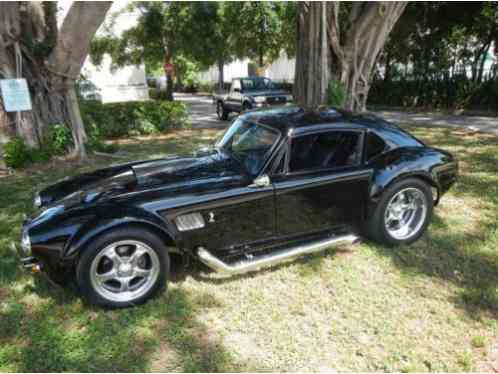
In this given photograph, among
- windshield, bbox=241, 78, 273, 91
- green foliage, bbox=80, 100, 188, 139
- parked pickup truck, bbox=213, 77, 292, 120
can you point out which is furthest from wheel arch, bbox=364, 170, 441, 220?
windshield, bbox=241, 78, 273, 91

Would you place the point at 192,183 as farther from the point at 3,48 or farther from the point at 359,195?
the point at 3,48

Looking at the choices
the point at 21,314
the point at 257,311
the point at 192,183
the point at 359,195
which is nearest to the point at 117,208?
the point at 192,183

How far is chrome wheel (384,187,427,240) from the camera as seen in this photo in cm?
392

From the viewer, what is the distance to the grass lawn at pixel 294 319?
249cm

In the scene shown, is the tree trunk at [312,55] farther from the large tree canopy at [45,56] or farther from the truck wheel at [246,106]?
the large tree canopy at [45,56]

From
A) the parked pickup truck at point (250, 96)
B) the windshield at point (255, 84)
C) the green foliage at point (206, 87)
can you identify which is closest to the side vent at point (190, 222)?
the parked pickup truck at point (250, 96)

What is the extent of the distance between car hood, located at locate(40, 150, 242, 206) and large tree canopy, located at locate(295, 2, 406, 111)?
5872 mm

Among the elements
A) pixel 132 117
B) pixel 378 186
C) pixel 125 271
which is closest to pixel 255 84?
Answer: pixel 132 117

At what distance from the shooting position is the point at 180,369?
2.44 meters

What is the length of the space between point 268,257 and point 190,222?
0.78 m

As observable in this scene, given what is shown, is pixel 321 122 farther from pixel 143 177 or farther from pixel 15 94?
pixel 15 94

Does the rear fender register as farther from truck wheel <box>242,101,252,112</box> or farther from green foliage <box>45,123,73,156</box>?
truck wheel <box>242,101,252,112</box>

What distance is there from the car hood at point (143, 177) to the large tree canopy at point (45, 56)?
4.17m

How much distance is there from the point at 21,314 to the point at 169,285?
3.78 ft
